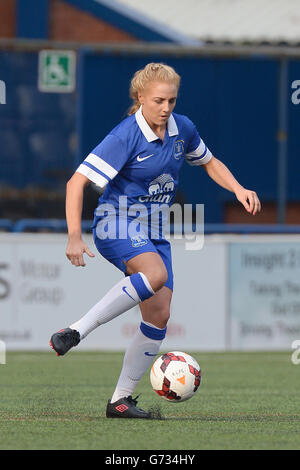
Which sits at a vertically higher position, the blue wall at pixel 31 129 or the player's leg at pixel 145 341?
the blue wall at pixel 31 129

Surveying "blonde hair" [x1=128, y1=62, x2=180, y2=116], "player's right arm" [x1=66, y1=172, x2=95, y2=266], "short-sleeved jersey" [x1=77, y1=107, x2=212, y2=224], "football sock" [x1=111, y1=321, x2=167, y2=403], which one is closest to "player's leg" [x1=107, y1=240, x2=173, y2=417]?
"football sock" [x1=111, y1=321, x2=167, y2=403]

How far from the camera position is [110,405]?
644 centimetres

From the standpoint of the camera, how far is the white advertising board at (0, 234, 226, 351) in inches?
491

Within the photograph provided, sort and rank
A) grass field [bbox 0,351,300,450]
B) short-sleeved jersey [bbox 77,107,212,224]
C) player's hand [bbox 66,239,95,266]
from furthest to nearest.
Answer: short-sleeved jersey [bbox 77,107,212,224]
player's hand [bbox 66,239,95,266]
grass field [bbox 0,351,300,450]

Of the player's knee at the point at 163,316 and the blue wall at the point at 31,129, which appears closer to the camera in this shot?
the player's knee at the point at 163,316

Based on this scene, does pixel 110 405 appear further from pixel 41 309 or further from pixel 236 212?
pixel 236 212

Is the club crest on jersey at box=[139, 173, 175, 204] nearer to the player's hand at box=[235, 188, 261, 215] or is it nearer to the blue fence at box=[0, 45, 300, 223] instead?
the player's hand at box=[235, 188, 261, 215]

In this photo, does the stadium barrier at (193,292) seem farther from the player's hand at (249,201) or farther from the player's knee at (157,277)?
the player's knee at (157,277)

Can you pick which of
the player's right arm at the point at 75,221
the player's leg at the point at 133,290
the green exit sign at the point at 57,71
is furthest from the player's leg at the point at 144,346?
the green exit sign at the point at 57,71

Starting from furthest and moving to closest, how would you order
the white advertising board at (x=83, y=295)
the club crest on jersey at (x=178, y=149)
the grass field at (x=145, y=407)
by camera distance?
1. the white advertising board at (x=83, y=295)
2. the club crest on jersey at (x=178, y=149)
3. the grass field at (x=145, y=407)

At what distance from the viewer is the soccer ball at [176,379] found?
21.2 feet

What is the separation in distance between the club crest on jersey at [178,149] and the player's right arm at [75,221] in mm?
584

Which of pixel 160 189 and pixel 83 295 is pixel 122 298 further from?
pixel 83 295
